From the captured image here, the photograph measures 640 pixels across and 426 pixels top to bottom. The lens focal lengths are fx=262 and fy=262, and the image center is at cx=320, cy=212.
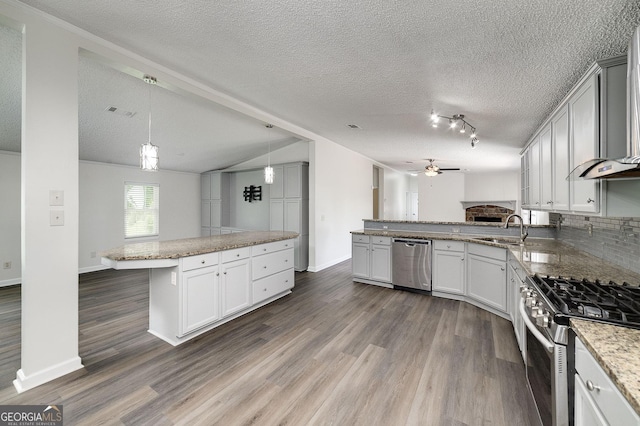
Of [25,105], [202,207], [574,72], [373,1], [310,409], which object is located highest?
[373,1]

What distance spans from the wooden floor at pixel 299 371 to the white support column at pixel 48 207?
29 centimetres

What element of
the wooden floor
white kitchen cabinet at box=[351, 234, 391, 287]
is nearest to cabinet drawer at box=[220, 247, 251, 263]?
the wooden floor

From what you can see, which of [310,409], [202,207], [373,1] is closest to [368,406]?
[310,409]

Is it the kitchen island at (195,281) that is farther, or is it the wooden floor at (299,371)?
the kitchen island at (195,281)

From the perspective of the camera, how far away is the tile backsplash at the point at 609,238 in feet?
6.22

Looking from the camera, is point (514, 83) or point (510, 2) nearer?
point (510, 2)

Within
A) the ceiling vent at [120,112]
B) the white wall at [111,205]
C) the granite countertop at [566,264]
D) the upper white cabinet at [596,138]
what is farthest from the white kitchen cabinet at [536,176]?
the white wall at [111,205]

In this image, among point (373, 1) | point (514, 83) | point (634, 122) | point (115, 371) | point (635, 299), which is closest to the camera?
point (634, 122)

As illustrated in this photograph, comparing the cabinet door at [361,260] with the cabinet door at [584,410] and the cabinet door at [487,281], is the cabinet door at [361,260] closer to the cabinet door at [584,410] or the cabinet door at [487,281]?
the cabinet door at [487,281]

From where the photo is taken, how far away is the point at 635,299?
133cm

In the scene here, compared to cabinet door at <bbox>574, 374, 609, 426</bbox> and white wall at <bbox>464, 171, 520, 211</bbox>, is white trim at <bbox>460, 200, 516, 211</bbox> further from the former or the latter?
cabinet door at <bbox>574, 374, 609, 426</bbox>

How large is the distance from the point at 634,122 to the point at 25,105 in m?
3.68

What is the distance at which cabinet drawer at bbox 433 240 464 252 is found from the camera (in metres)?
3.71

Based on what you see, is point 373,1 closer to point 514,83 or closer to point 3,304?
point 514,83
